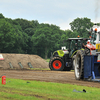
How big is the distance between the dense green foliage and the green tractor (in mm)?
47390

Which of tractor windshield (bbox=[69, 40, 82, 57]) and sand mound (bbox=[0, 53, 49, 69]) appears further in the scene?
sand mound (bbox=[0, 53, 49, 69])

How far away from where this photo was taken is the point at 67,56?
1104 inches

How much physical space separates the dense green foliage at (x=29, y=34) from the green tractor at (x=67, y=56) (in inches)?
1866

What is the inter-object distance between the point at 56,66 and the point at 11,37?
48.9 metres

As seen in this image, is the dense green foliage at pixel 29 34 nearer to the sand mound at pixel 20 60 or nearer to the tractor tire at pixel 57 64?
the sand mound at pixel 20 60

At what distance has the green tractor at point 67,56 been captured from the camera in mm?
26327

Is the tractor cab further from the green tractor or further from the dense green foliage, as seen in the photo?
the dense green foliage

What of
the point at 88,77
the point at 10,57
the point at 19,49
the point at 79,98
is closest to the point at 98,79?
the point at 88,77

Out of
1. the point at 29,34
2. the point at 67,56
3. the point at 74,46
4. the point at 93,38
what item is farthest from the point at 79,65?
the point at 29,34

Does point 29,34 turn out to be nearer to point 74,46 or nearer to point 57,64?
point 57,64

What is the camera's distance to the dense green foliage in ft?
251

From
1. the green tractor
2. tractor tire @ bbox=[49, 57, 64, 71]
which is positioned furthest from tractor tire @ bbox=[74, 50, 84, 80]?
tractor tire @ bbox=[49, 57, 64, 71]

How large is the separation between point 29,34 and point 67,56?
262 feet

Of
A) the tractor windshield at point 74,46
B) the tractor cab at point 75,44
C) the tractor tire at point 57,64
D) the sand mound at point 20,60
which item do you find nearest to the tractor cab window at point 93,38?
the tractor cab at point 75,44
